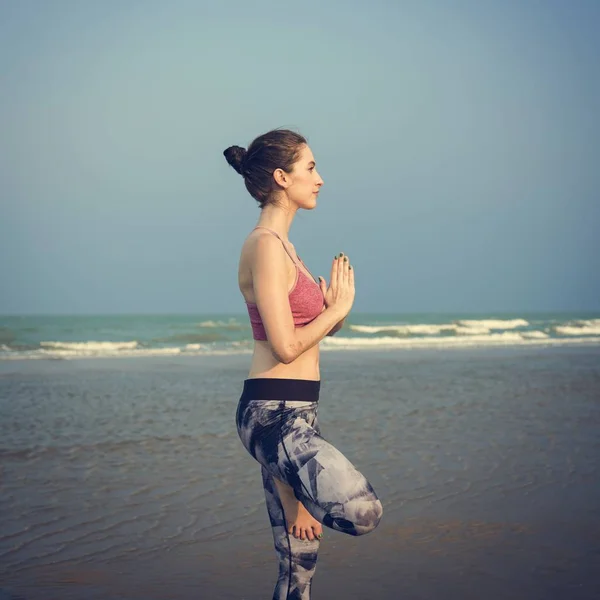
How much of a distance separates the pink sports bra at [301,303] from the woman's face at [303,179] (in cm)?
19

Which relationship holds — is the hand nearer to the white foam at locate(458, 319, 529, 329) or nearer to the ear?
the ear

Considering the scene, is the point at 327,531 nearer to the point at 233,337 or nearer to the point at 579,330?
the point at 233,337

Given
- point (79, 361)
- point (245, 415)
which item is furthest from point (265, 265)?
point (79, 361)

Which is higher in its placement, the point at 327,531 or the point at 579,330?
the point at 579,330

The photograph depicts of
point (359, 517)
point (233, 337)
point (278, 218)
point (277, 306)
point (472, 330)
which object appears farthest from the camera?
point (472, 330)

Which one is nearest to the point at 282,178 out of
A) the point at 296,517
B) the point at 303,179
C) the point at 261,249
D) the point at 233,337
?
the point at 303,179

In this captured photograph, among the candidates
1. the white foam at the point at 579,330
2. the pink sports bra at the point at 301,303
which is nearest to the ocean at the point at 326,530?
the pink sports bra at the point at 301,303

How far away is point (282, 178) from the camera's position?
3242 mm

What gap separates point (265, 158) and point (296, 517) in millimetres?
1381

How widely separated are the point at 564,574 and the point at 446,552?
28.6 inches

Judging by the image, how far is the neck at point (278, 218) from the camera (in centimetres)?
322

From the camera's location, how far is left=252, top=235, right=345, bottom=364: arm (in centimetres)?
295

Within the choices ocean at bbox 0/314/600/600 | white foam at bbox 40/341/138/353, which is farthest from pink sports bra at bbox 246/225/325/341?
white foam at bbox 40/341/138/353

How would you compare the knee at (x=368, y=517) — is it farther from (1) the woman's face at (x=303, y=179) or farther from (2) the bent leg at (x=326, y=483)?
(1) the woman's face at (x=303, y=179)
